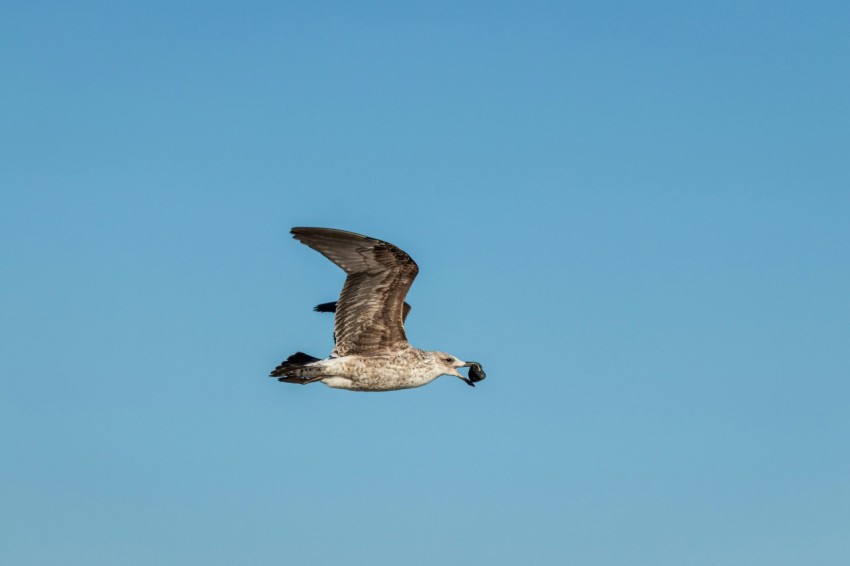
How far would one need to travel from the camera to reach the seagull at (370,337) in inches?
1212

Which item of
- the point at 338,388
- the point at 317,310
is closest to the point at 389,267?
the point at 338,388

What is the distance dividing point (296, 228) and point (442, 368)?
18.0ft

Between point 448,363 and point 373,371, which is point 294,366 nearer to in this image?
point 373,371

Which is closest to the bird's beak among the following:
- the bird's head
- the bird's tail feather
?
the bird's head

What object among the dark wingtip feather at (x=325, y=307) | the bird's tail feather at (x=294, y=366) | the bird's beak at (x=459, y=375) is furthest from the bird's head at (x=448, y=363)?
the dark wingtip feather at (x=325, y=307)

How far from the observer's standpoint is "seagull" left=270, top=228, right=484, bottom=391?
30.8 metres

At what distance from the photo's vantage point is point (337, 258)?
30.8m

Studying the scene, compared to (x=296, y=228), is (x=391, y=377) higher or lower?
lower

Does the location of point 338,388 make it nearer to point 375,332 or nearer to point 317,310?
point 375,332

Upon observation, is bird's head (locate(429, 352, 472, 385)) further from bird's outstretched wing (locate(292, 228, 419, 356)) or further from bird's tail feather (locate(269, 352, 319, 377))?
bird's tail feather (locate(269, 352, 319, 377))

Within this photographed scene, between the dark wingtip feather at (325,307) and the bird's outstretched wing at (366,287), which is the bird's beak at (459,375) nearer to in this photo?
the bird's outstretched wing at (366,287)

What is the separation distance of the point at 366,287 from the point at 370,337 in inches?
53.7

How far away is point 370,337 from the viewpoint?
32.1 metres

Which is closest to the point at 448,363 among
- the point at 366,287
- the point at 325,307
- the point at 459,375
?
the point at 459,375
